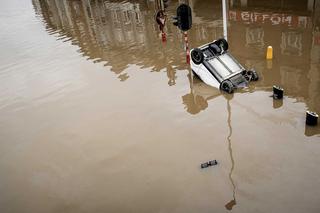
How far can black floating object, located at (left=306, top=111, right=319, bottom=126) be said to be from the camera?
8.91 metres

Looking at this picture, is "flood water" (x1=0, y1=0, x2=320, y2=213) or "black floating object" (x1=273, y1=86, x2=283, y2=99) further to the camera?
"black floating object" (x1=273, y1=86, x2=283, y2=99)

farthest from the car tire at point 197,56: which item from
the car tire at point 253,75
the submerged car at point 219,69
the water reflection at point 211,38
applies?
the car tire at point 253,75

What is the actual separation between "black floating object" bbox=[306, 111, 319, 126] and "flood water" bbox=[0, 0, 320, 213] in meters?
0.17

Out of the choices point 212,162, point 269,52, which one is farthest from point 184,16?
point 212,162

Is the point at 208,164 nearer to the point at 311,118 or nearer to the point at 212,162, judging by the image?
the point at 212,162

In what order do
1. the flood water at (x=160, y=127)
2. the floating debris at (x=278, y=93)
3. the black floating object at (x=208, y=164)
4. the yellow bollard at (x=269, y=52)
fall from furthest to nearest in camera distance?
the yellow bollard at (x=269, y=52) < the floating debris at (x=278, y=93) < the black floating object at (x=208, y=164) < the flood water at (x=160, y=127)

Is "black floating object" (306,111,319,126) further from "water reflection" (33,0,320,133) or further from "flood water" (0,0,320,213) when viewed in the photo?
"water reflection" (33,0,320,133)

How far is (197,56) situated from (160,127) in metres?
3.30

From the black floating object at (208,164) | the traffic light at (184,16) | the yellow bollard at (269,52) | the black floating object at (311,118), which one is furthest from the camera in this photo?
the yellow bollard at (269,52)

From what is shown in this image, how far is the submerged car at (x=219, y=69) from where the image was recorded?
11.7 meters

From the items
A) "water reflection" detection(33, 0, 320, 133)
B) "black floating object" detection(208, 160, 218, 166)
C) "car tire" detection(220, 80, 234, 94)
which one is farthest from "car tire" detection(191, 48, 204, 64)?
"black floating object" detection(208, 160, 218, 166)

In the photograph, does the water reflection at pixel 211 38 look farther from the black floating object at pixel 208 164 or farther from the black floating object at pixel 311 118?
the black floating object at pixel 208 164

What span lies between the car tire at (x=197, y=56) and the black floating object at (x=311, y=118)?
170 inches

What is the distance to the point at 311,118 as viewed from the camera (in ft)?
29.4
